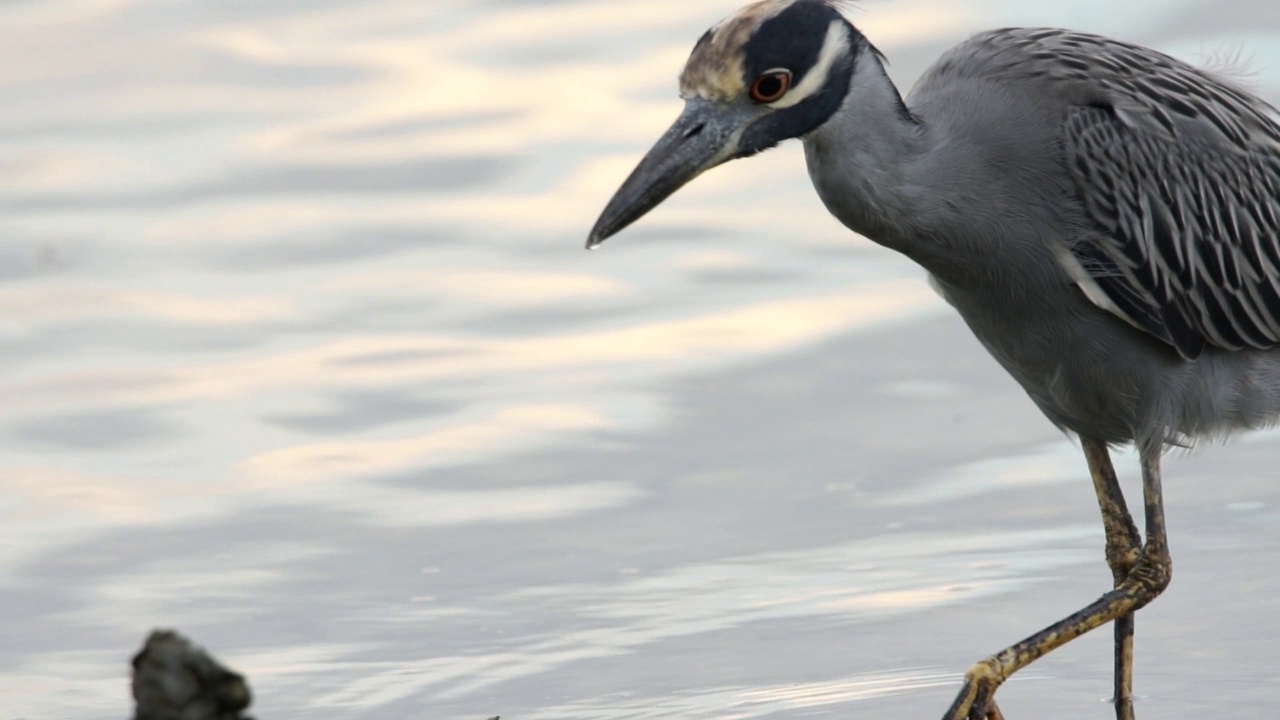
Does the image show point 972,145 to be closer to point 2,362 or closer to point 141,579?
point 141,579

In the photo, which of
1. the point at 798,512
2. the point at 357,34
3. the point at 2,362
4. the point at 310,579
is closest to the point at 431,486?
the point at 310,579

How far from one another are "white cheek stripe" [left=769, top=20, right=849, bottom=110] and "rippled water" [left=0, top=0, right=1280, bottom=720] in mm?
2200

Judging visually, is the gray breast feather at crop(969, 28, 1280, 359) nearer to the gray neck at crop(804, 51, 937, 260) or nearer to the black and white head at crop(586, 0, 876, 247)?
the gray neck at crop(804, 51, 937, 260)

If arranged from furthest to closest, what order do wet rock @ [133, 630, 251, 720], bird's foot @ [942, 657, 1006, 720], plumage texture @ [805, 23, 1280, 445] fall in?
bird's foot @ [942, 657, 1006, 720] < plumage texture @ [805, 23, 1280, 445] < wet rock @ [133, 630, 251, 720]

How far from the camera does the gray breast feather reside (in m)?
7.62

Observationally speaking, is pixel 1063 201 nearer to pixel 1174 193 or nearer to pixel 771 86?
pixel 1174 193

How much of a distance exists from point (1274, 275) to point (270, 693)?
3734mm

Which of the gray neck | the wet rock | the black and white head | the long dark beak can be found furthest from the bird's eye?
the wet rock

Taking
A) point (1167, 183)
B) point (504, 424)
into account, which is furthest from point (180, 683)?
point (504, 424)

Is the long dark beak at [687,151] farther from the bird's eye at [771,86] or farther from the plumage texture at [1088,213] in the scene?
the plumage texture at [1088,213]

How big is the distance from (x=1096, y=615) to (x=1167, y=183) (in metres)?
1.44

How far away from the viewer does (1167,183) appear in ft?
25.7

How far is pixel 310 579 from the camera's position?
364 inches

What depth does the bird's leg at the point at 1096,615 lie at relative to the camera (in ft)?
24.7
